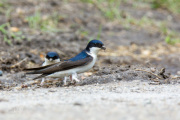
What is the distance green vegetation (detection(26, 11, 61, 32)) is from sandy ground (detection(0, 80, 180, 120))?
405cm

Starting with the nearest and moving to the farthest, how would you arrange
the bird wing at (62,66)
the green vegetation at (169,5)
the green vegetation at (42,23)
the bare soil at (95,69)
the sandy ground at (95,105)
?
the sandy ground at (95,105), the bare soil at (95,69), the bird wing at (62,66), the green vegetation at (42,23), the green vegetation at (169,5)

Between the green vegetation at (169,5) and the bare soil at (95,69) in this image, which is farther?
the green vegetation at (169,5)

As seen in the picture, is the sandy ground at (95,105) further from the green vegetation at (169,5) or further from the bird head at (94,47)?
the green vegetation at (169,5)

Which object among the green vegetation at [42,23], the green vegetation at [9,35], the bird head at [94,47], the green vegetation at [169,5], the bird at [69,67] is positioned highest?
the green vegetation at [169,5]

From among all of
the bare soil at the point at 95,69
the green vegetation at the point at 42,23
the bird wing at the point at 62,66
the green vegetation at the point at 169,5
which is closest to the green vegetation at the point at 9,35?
the bare soil at the point at 95,69

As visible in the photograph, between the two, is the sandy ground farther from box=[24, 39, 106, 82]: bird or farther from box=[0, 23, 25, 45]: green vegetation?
box=[0, 23, 25, 45]: green vegetation

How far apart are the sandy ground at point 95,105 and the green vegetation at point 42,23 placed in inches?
A: 160

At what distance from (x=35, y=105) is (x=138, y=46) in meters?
5.78

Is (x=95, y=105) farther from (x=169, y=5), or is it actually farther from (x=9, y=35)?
(x=169, y=5)

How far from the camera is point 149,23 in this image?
33.6ft

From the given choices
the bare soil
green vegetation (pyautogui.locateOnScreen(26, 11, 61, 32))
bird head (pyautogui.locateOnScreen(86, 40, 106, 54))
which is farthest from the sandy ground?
green vegetation (pyautogui.locateOnScreen(26, 11, 61, 32))

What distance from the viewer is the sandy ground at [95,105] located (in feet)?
9.33

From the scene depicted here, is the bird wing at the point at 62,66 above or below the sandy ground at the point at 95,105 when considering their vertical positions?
above

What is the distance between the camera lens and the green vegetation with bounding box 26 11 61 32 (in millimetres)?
8313
